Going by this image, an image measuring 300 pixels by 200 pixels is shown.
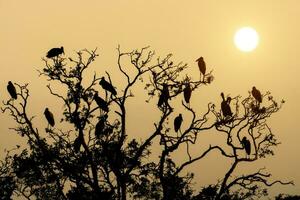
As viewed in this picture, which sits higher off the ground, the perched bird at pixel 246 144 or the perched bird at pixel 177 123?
the perched bird at pixel 177 123

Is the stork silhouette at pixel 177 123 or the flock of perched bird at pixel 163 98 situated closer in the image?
the flock of perched bird at pixel 163 98

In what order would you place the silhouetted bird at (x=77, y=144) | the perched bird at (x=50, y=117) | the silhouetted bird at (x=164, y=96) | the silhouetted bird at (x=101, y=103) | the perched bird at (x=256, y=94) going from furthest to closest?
the perched bird at (x=50, y=117) → the perched bird at (x=256, y=94) → the silhouetted bird at (x=77, y=144) → the silhouetted bird at (x=164, y=96) → the silhouetted bird at (x=101, y=103)

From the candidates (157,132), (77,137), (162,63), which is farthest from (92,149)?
(162,63)

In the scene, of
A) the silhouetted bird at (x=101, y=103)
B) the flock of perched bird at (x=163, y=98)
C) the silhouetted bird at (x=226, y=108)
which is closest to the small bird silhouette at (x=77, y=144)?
the flock of perched bird at (x=163, y=98)

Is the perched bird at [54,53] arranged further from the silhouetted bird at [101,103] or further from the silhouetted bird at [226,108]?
the silhouetted bird at [226,108]

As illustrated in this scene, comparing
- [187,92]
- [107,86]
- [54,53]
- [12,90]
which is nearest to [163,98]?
[187,92]

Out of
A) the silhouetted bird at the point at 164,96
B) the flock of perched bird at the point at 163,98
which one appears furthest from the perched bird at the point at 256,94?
the silhouetted bird at the point at 164,96

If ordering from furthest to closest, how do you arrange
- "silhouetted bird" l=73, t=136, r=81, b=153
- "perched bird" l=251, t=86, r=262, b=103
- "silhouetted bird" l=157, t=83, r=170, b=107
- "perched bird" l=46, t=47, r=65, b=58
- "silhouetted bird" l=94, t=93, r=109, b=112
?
"perched bird" l=251, t=86, r=262, b=103, "perched bird" l=46, t=47, r=65, b=58, "silhouetted bird" l=73, t=136, r=81, b=153, "silhouetted bird" l=157, t=83, r=170, b=107, "silhouetted bird" l=94, t=93, r=109, b=112

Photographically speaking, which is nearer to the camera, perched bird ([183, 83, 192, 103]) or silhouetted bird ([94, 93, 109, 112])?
silhouetted bird ([94, 93, 109, 112])

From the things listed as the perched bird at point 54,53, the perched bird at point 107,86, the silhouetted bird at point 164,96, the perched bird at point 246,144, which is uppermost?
the perched bird at point 54,53

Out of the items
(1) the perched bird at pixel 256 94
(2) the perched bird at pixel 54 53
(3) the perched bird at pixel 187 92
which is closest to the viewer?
(3) the perched bird at pixel 187 92

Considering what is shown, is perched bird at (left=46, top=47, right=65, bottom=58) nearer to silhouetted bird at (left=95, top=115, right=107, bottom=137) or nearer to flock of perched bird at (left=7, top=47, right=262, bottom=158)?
flock of perched bird at (left=7, top=47, right=262, bottom=158)

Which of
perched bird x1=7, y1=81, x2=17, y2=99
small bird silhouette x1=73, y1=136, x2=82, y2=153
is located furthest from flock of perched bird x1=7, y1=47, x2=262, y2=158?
small bird silhouette x1=73, y1=136, x2=82, y2=153

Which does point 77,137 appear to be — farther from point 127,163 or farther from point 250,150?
point 250,150
